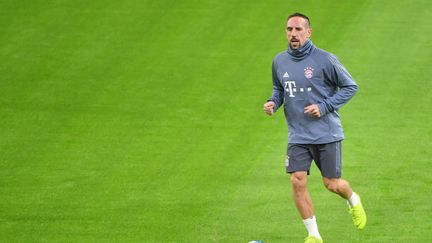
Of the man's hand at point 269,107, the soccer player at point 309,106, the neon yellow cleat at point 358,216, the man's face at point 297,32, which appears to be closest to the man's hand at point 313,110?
the soccer player at point 309,106

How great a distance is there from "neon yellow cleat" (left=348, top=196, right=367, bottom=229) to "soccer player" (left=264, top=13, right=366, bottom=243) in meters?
0.25

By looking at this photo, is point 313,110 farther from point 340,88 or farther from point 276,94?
point 276,94

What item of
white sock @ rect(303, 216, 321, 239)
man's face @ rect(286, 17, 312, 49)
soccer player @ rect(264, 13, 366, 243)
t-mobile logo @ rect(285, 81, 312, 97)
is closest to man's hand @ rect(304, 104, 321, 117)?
soccer player @ rect(264, 13, 366, 243)

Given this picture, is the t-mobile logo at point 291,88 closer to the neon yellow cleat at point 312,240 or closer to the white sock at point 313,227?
the white sock at point 313,227

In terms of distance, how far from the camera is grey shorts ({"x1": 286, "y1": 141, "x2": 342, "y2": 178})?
11.3 m

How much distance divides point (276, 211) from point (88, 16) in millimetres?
7735

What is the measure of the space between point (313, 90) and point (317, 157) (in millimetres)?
704

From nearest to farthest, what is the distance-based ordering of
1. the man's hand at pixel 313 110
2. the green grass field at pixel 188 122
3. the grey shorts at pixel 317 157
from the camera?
the man's hand at pixel 313 110
the grey shorts at pixel 317 157
the green grass field at pixel 188 122

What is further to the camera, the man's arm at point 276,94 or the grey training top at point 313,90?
the man's arm at point 276,94

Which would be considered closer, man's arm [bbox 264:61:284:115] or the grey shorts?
the grey shorts

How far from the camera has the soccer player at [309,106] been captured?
36.8ft

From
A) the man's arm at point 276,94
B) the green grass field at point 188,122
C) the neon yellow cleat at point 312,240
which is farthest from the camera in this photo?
the green grass field at point 188,122

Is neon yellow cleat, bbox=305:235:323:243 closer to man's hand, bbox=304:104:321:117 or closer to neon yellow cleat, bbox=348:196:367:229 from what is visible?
neon yellow cleat, bbox=348:196:367:229

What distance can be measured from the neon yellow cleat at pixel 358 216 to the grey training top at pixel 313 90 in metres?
0.75
